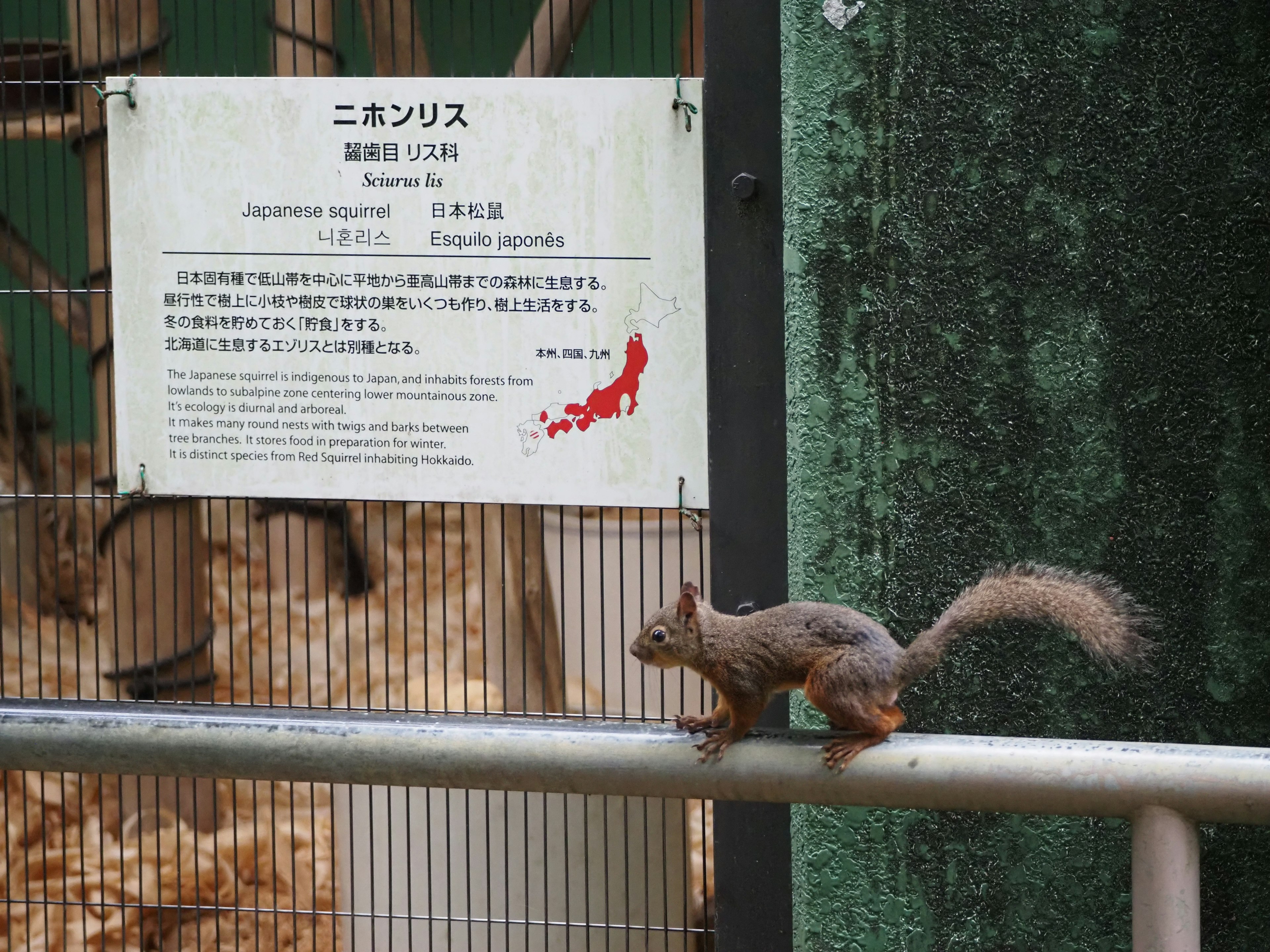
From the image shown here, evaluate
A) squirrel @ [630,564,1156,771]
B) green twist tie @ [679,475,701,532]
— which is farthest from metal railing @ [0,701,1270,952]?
green twist tie @ [679,475,701,532]

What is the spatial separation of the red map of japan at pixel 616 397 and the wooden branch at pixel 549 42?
1.91 ft

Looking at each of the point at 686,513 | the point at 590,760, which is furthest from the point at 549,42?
the point at 590,760

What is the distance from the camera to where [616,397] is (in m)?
2.57

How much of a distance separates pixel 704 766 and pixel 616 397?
1.50m

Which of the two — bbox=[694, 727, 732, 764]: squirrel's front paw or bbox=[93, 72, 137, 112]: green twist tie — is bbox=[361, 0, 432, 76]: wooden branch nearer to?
bbox=[93, 72, 137, 112]: green twist tie

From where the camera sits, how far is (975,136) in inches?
89.1

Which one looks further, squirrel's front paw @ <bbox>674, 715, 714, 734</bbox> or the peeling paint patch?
the peeling paint patch

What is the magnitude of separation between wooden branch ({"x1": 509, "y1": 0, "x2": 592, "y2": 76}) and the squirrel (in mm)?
1358

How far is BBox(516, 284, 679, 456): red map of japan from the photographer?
2.54 meters

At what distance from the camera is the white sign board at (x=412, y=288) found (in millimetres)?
2533

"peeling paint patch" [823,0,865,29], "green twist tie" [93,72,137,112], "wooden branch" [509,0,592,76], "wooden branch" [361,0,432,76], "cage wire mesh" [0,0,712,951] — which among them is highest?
"wooden branch" [361,0,432,76]

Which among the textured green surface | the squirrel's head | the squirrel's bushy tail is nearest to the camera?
the squirrel's bushy tail

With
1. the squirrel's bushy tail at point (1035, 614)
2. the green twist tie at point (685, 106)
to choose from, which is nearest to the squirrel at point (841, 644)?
the squirrel's bushy tail at point (1035, 614)

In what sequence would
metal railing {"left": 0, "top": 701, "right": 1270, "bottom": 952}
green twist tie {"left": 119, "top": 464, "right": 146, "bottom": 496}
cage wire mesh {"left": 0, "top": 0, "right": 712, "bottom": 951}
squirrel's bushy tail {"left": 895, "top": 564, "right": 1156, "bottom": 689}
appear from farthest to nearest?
cage wire mesh {"left": 0, "top": 0, "right": 712, "bottom": 951} → green twist tie {"left": 119, "top": 464, "right": 146, "bottom": 496} → squirrel's bushy tail {"left": 895, "top": 564, "right": 1156, "bottom": 689} → metal railing {"left": 0, "top": 701, "right": 1270, "bottom": 952}
